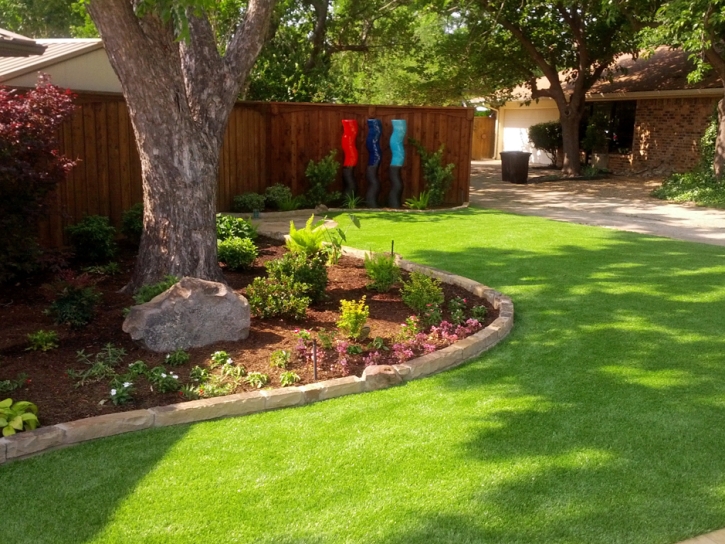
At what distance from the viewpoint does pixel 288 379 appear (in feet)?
16.1

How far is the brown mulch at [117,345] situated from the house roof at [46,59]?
18.2ft

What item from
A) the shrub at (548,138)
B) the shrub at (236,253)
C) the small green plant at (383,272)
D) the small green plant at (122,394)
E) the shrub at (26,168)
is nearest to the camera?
the small green plant at (122,394)

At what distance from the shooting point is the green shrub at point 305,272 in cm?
667

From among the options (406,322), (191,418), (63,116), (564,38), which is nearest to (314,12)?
(564,38)

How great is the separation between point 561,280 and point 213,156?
3925 mm

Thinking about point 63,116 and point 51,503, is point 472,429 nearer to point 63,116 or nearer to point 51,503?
point 51,503

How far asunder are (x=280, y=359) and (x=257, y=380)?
343 millimetres

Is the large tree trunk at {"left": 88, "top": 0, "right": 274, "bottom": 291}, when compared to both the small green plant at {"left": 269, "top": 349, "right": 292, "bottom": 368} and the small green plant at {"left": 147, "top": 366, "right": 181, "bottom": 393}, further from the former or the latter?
the small green plant at {"left": 147, "top": 366, "right": 181, "bottom": 393}

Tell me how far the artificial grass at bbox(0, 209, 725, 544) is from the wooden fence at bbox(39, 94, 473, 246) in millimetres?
6668

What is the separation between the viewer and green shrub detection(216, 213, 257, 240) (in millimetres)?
8891

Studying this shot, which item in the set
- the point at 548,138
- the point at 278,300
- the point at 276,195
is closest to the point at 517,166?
the point at 548,138

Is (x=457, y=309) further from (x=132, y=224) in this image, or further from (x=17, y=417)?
(x=132, y=224)

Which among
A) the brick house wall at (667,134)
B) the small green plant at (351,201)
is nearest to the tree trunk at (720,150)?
the brick house wall at (667,134)

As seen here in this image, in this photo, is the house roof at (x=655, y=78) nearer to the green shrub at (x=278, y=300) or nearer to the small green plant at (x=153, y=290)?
the green shrub at (x=278, y=300)
